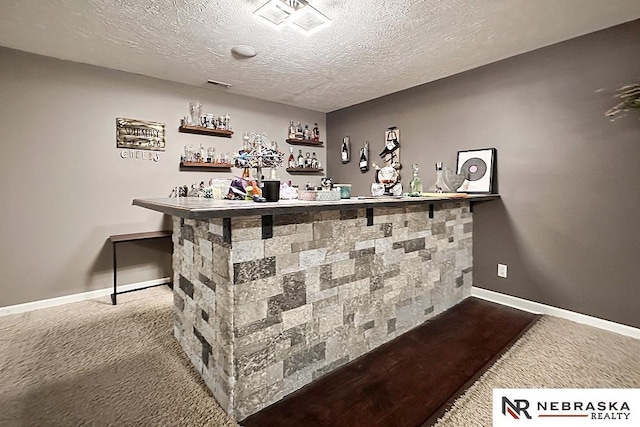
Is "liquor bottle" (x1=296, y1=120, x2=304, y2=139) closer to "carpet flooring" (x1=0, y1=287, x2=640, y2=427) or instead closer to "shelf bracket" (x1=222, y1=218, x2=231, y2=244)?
"carpet flooring" (x1=0, y1=287, x2=640, y2=427)

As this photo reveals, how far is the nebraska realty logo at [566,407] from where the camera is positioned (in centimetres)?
137

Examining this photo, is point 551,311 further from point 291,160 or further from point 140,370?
point 291,160

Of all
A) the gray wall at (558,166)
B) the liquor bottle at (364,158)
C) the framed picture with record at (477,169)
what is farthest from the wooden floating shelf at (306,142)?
the framed picture with record at (477,169)

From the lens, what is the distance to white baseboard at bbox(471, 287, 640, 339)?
2344 millimetres

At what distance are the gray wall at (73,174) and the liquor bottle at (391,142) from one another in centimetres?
245

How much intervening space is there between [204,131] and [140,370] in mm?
2689

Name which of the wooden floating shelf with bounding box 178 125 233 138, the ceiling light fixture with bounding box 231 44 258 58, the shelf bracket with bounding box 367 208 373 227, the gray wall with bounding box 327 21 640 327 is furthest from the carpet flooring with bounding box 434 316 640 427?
the wooden floating shelf with bounding box 178 125 233 138

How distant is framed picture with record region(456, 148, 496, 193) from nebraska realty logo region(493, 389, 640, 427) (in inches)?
75.0

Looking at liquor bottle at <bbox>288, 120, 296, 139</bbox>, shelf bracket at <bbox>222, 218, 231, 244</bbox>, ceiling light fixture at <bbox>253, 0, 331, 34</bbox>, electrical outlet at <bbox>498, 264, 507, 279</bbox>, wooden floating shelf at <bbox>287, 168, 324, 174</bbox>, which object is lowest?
electrical outlet at <bbox>498, 264, 507, 279</bbox>

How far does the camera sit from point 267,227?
4.84ft

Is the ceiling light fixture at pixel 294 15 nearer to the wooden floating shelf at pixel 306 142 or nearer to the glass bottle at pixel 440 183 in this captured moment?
the glass bottle at pixel 440 183

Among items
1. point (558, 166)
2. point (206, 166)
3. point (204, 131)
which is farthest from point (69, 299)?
point (558, 166)

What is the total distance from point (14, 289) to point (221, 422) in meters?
2.71

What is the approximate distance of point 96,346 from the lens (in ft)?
7.03
